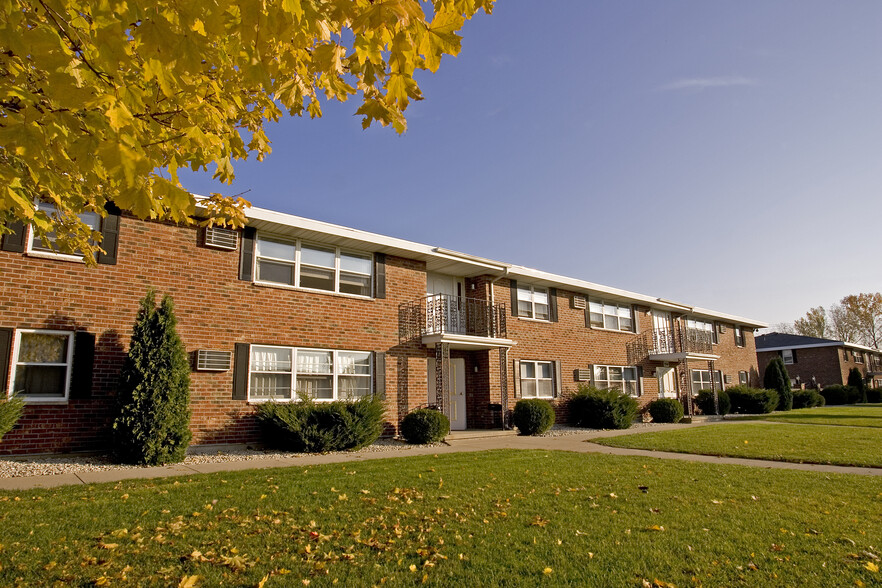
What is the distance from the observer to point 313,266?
532 inches

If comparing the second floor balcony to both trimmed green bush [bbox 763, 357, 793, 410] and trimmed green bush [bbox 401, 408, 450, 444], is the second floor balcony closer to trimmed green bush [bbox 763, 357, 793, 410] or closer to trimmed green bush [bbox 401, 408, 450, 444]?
trimmed green bush [bbox 401, 408, 450, 444]

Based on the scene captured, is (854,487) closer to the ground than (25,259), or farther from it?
closer to the ground

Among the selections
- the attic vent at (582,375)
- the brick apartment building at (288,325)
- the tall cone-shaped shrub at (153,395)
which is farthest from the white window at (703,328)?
the tall cone-shaped shrub at (153,395)

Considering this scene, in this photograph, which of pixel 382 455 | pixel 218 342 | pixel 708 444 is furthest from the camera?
pixel 708 444

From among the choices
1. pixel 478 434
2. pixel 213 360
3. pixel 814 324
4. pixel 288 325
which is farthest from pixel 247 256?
pixel 814 324

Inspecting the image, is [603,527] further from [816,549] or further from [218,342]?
[218,342]

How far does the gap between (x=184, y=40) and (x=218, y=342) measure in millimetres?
10110

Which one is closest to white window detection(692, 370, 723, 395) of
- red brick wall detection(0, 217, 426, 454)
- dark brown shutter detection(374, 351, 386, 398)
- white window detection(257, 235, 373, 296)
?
red brick wall detection(0, 217, 426, 454)

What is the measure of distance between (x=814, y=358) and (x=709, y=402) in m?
24.2

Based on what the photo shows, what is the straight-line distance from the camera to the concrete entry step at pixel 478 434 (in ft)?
46.1

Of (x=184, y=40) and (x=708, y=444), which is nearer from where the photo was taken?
(x=184, y=40)

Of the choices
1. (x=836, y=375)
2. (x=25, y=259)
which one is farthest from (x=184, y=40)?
(x=836, y=375)

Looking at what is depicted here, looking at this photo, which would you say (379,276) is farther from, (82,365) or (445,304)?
(82,365)

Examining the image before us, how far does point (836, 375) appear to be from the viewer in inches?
1601
